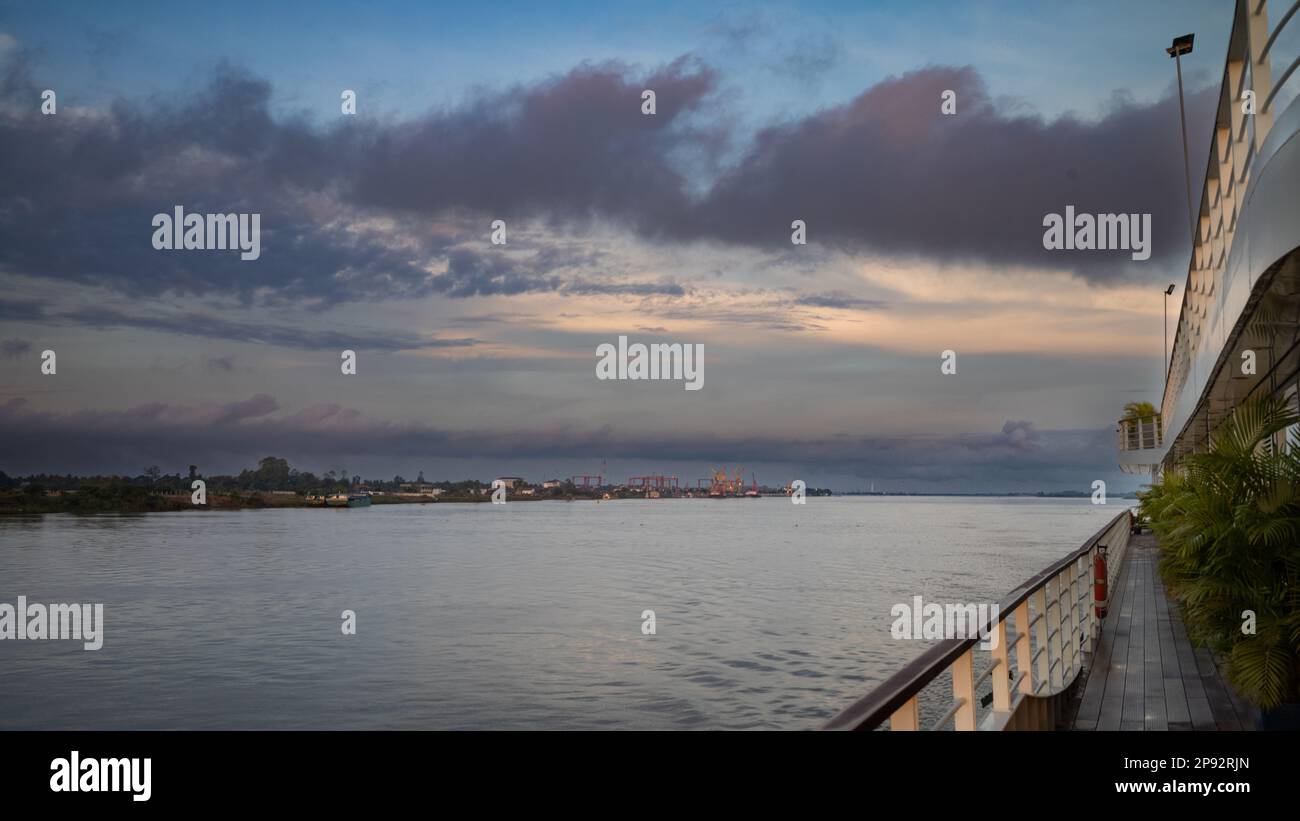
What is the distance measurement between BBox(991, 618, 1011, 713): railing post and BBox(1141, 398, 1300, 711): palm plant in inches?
91.0

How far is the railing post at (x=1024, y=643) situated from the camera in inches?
173

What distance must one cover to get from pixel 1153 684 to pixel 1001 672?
14.0 feet

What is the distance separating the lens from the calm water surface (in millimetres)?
19406

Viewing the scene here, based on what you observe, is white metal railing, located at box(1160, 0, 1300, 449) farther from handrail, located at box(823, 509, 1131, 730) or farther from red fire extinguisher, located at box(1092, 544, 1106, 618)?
red fire extinguisher, located at box(1092, 544, 1106, 618)

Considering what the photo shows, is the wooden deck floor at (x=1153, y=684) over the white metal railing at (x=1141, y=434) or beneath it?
beneath

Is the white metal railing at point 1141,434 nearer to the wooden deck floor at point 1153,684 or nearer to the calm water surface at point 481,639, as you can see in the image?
the calm water surface at point 481,639

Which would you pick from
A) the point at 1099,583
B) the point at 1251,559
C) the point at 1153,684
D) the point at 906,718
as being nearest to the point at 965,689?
the point at 906,718

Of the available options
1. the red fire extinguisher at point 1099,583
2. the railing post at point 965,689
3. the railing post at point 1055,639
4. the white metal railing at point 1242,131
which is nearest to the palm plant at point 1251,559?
the railing post at point 1055,639

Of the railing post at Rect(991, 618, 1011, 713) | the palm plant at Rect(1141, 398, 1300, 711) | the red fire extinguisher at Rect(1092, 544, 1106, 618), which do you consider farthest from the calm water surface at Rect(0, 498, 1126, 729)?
the red fire extinguisher at Rect(1092, 544, 1106, 618)

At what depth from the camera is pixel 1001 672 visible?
4008 millimetres

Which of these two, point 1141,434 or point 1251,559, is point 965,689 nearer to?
point 1251,559

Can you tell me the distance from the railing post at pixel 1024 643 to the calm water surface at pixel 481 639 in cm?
101
